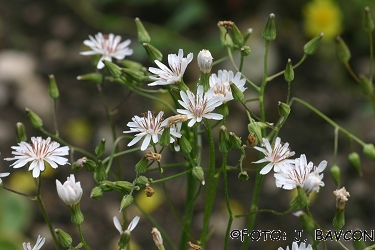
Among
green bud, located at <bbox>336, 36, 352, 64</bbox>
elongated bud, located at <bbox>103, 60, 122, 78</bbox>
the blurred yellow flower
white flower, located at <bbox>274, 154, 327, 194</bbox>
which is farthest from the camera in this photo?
the blurred yellow flower

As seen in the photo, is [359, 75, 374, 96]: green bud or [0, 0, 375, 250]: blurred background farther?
[0, 0, 375, 250]: blurred background

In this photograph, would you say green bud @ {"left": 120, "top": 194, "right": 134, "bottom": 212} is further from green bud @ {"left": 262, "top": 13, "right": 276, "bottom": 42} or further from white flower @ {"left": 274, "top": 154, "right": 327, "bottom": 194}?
green bud @ {"left": 262, "top": 13, "right": 276, "bottom": 42}

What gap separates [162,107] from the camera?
8.19 ft

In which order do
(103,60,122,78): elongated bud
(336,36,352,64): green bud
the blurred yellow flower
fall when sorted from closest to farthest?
(103,60,122,78): elongated bud → (336,36,352,64): green bud → the blurred yellow flower

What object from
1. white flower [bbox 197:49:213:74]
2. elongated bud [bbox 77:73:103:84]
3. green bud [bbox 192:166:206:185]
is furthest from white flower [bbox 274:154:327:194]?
elongated bud [bbox 77:73:103:84]

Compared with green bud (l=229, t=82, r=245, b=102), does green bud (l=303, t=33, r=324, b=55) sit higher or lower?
higher

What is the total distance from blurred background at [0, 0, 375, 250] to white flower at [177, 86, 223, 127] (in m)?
1.31

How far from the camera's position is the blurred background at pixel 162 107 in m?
2.21

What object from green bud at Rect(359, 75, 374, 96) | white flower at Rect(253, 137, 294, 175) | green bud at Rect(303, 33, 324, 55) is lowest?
white flower at Rect(253, 137, 294, 175)

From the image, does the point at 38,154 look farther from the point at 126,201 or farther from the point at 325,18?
the point at 325,18

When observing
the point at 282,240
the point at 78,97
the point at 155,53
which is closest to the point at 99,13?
the point at 78,97

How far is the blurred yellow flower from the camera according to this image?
8.52 feet

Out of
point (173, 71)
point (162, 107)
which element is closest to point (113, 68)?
point (173, 71)

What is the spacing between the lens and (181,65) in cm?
98
